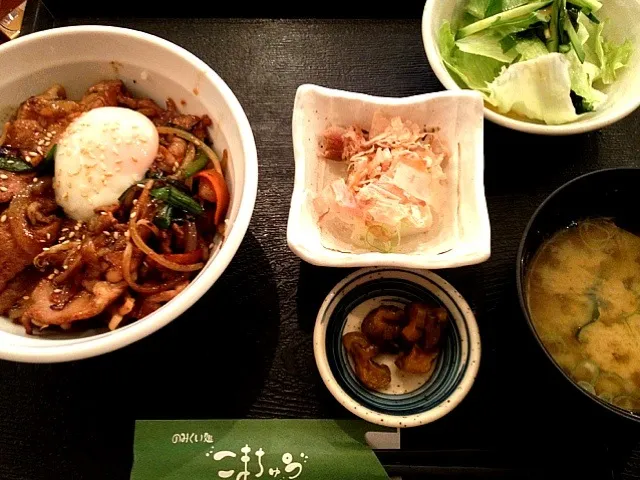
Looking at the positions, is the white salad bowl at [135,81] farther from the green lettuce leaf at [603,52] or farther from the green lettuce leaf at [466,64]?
the green lettuce leaf at [603,52]

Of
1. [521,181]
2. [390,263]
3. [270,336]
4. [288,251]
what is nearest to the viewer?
[390,263]

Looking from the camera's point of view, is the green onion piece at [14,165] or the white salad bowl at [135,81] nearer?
the white salad bowl at [135,81]

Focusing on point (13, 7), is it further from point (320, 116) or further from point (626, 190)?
point (626, 190)

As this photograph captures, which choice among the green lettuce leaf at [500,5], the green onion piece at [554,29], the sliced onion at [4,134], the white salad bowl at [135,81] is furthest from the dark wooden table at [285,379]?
the sliced onion at [4,134]

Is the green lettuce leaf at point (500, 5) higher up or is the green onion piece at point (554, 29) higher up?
the green lettuce leaf at point (500, 5)

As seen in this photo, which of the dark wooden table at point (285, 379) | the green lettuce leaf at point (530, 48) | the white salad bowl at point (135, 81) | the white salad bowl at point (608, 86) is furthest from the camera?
the green lettuce leaf at point (530, 48)

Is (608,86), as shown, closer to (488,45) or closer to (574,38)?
(574,38)

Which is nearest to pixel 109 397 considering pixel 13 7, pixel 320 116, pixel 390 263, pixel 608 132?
pixel 390 263

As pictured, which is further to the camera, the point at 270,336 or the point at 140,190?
the point at 270,336
